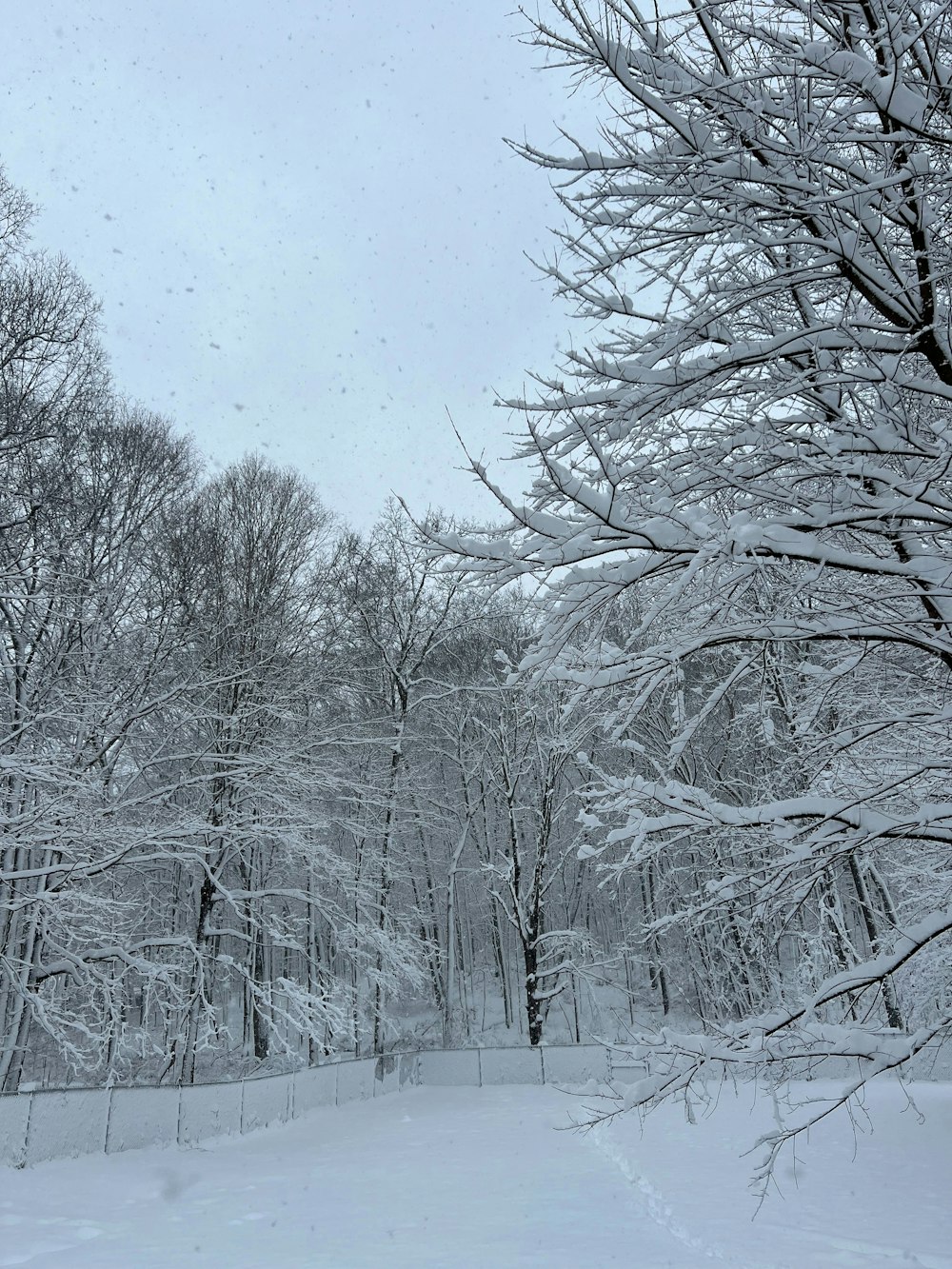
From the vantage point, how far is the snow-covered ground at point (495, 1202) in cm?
632

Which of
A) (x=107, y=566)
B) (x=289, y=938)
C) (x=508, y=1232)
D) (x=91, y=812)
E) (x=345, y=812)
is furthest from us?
(x=345, y=812)

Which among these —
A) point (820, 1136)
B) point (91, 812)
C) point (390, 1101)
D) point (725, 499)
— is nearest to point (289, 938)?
point (390, 1101)

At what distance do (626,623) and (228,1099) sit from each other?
36.8 feet

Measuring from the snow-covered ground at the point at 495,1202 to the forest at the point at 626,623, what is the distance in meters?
1.56

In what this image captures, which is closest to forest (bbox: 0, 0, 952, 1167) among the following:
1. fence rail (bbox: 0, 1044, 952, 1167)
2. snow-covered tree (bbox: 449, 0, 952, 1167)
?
snow-covered tree (bbox: 449, 0, 952, 1167)

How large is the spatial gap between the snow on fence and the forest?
0.94 metres

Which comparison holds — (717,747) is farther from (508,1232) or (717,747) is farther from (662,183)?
(662,183)

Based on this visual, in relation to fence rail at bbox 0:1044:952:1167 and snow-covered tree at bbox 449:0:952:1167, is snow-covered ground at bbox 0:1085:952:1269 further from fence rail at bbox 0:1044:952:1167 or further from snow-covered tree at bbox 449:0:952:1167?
snow-covered tree at bbox 449:0:952:1167

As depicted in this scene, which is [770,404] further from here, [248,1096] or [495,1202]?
[248,1096]

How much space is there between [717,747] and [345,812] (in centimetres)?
1129

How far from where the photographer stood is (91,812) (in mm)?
9969

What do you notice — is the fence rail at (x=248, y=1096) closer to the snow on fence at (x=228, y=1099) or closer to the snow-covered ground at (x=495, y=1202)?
the snow on fence at (x=228, y=1099)

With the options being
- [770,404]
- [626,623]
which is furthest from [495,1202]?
[770,404]

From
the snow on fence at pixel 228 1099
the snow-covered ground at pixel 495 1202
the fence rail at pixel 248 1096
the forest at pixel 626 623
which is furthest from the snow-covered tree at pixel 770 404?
the snow on fence at pixel 228 1099
